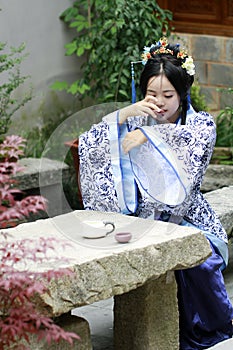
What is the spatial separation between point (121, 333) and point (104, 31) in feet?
12.4

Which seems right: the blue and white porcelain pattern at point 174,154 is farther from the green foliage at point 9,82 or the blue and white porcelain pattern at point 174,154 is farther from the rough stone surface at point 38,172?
the green foliage at point 9,82

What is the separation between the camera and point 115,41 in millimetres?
7941

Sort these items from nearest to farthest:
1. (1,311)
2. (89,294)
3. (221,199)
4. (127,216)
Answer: (1,311) → (89,294) → (127,216) → (221,199)

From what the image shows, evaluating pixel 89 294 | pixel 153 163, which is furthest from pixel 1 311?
pixel 153 163

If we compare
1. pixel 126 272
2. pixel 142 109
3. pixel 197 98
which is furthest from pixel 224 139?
pixel 126 272

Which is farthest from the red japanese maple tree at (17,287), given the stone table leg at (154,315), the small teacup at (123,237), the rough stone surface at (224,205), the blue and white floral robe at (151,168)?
the rough stone surface at (224,205)

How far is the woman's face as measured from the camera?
4996 millimetres

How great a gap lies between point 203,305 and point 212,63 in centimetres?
379

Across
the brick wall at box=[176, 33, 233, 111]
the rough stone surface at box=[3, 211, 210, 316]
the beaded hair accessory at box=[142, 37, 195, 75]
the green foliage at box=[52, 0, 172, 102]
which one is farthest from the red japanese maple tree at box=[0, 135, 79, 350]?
the brick wall at box=[176, 33, 233, 111]

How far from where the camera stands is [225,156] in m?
8.04

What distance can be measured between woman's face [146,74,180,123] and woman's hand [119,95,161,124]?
0.10 ft

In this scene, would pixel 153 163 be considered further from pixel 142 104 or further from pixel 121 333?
pixel 121 333

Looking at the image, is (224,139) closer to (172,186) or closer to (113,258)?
(172,186)

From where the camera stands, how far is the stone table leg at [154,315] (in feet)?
15.2
